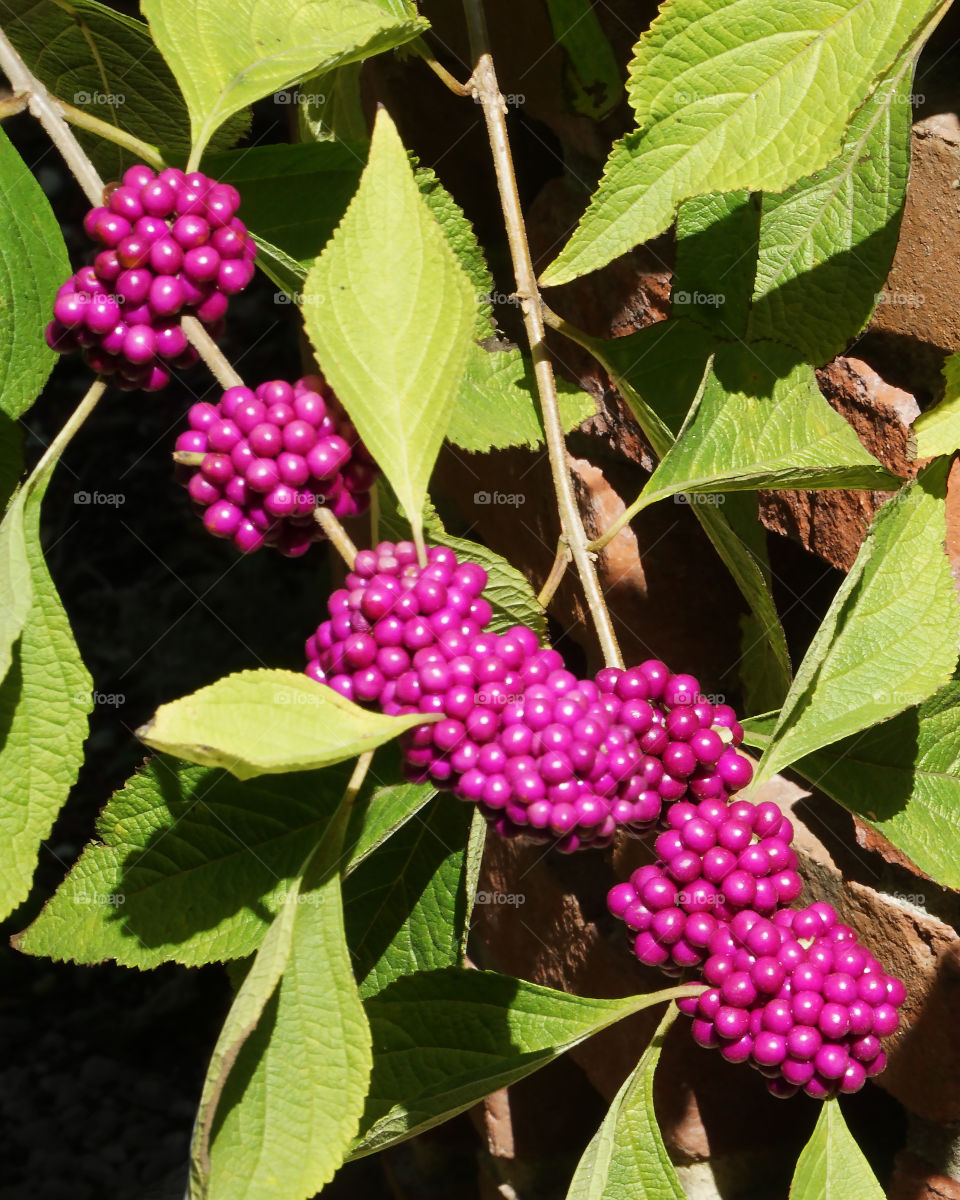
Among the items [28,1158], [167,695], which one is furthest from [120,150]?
[28,1158]

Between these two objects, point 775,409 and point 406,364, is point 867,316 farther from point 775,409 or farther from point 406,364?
point 406,364

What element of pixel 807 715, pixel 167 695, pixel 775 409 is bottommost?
pixel 167 695

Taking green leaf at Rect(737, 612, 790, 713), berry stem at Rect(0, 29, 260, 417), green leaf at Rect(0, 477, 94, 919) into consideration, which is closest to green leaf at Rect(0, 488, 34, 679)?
green leaf at Rect(0, 477, 94, 919)

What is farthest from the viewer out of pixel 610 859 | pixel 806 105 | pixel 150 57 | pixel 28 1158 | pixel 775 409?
pixel 28 1158

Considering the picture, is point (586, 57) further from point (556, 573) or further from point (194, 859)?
point (194, 859)

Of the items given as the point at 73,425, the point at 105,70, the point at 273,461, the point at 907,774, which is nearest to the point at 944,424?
the point at 907,774

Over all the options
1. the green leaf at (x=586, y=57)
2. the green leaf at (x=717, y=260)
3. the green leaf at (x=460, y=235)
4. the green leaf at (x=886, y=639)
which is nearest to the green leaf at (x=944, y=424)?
the green leaf at (x=886, y=639)

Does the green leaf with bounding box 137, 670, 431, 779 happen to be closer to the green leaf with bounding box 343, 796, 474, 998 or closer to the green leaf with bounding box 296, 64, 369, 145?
the green leaf with bounding box 343, 796, 474, 998

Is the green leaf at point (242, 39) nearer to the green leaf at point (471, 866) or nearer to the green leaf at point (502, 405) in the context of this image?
the green leaf at point (502, 405)
